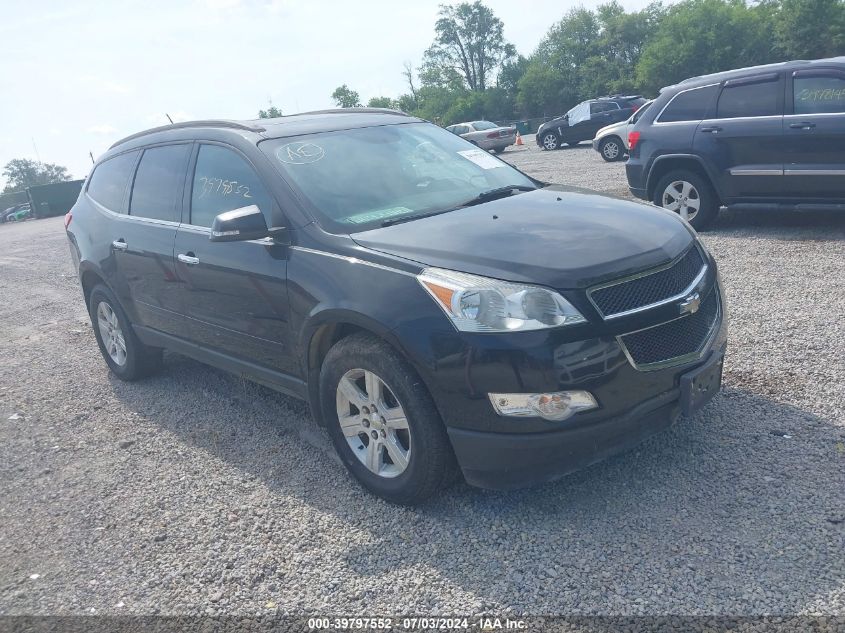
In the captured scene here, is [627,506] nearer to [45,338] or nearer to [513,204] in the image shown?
[513,204]

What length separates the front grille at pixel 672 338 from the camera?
3229mm

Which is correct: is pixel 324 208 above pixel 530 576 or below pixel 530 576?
above

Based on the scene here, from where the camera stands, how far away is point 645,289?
3336 mm

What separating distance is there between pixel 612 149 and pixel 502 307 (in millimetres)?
17046

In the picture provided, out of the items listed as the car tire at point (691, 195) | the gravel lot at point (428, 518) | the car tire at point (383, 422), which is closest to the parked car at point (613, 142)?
the car tire at point (691, 195)

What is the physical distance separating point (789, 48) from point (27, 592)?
61180 millimetres

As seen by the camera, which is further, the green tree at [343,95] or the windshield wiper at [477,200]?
the green tree at [343,95]

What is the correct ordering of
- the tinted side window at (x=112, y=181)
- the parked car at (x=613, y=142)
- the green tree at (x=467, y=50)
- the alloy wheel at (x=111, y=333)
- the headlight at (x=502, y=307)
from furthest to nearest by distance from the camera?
the green tree at (x=467, y=50), the parked car at (x=613, y=142), the alloy wheel at (x=111, y=333), the tinted side window at (x=112, y=181), the headlight at (x=502, y=307)

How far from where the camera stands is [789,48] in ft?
177

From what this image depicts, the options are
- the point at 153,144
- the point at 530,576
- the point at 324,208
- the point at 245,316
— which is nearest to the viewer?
the point at 530,576

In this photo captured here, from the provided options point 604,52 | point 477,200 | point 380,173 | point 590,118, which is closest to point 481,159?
point 477,200

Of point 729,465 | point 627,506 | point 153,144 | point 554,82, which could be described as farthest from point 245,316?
point 554,82

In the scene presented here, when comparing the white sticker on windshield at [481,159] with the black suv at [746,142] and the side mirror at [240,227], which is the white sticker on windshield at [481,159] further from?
the black suv at [746,142]

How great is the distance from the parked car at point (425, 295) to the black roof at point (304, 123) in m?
0.02
